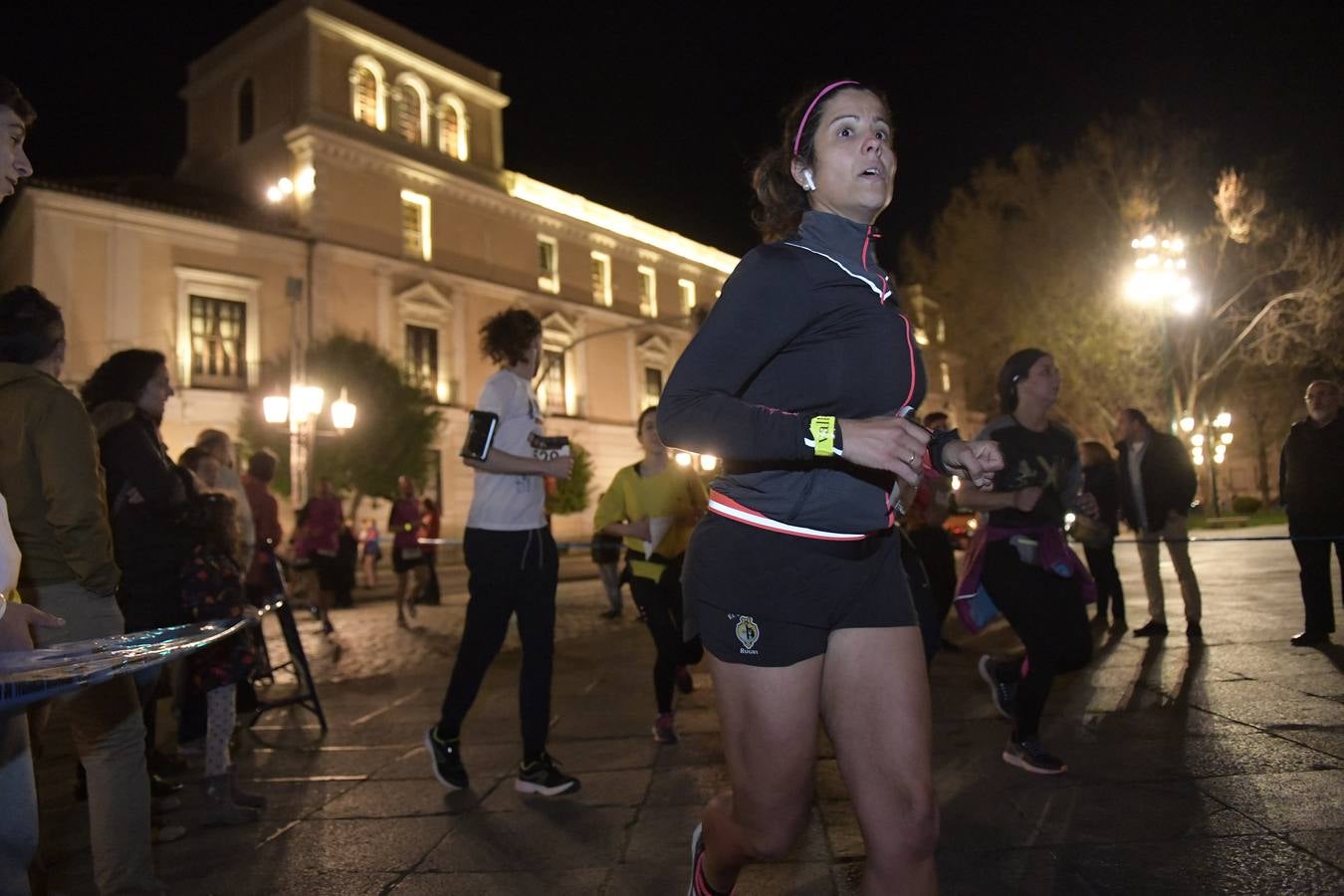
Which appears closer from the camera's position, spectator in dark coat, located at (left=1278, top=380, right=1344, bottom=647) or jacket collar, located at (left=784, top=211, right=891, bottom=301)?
jacket collar, located at (left=784, top=211, right=891, bottom=301)

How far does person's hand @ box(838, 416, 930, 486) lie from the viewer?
1931 millimetres

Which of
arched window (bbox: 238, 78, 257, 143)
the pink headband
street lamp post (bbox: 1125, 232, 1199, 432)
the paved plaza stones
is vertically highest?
arched window (bbox: 238, 78, 257, 143)

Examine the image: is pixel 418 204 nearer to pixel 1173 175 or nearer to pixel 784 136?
pixel 1173 175

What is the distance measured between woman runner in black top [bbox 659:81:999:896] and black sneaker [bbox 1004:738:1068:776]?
8.15ft

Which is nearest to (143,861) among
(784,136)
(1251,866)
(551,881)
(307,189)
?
(551,881)

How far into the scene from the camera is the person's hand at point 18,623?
7.20ft

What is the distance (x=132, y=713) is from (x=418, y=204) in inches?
1374

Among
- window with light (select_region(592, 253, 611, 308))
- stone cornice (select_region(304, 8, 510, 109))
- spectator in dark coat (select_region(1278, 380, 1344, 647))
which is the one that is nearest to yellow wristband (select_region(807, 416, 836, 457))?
spectator in dark coat (select_region(1278, 380, 1344, 647))

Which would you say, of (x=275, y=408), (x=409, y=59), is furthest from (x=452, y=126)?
(x=275, y=408)

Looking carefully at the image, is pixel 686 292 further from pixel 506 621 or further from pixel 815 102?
pixel 815 102

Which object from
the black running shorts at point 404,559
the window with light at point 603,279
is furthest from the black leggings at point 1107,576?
the window with light at point 603,279

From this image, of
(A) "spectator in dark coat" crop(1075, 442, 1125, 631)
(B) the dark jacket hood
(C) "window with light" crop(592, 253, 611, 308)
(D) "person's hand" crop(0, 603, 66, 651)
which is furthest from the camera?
(C) "window with light" crop(592, 253, 611, 308)

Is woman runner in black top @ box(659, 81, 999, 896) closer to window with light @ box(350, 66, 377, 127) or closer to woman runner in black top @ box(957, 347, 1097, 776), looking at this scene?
woman runner in black top @ box(957, 347, 1097, 776)

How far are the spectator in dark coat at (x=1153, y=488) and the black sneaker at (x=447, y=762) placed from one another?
20.4ft
